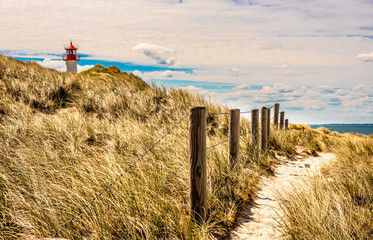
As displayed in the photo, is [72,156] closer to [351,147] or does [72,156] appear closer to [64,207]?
[64,207]

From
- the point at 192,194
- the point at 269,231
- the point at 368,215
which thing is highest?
the point at 192,194

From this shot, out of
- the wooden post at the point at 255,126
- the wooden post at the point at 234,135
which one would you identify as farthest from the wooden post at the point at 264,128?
the wooden post at the point at 234,135

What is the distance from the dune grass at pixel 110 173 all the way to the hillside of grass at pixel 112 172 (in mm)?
15

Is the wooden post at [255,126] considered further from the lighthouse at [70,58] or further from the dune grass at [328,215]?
the lighthouse at [70,58]

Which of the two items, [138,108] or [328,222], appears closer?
[328,222]

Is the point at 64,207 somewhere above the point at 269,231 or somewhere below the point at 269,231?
above

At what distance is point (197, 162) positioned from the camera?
3.14m

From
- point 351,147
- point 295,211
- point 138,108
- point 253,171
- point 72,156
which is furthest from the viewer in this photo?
point 138,108

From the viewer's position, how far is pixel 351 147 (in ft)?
22.9

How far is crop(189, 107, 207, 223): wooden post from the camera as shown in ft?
10.1

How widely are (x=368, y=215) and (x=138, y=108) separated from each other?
731 cm

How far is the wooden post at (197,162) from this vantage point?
307 cm

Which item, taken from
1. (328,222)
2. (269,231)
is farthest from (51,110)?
(328,222)

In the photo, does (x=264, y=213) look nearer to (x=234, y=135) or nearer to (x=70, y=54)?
(x=234, y=135)
